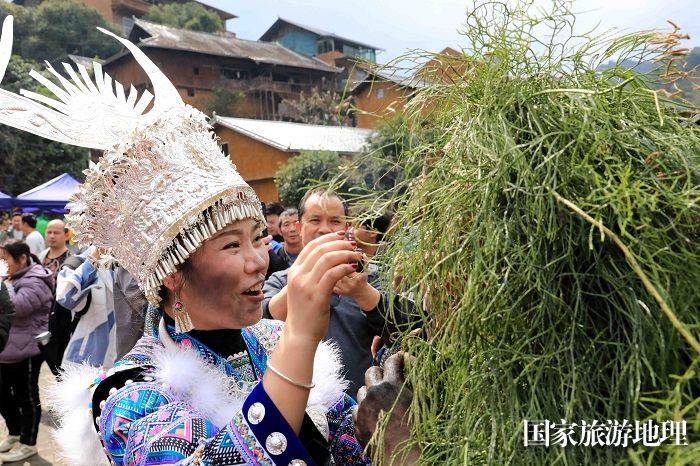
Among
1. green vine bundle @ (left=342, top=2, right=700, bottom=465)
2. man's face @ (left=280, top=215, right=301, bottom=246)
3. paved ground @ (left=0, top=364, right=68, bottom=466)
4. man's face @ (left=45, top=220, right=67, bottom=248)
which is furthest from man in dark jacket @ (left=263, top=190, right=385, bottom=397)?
man's face @ (left=45, top=220, right=67, bottom=248)

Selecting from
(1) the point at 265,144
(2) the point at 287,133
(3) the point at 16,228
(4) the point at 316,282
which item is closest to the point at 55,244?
(4) the point at 316,282

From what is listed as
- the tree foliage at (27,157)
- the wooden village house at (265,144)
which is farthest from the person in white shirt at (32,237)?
the tree foliage at (27,157)

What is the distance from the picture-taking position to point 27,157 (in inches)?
1113

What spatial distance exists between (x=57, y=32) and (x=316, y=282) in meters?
55.2

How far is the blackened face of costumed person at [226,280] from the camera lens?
1569mm

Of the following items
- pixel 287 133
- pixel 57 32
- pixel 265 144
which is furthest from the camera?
pixel 57 32

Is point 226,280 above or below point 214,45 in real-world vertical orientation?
below

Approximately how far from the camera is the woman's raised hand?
126cm

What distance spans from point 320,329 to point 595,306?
556 mm

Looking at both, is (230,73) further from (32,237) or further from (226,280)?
(226,280)

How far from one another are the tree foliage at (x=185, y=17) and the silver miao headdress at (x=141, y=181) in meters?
60.4

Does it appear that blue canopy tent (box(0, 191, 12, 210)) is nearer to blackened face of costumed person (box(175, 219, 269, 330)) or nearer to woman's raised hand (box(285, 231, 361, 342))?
blackened face of costumed person (box(175, 219, 269, 330))

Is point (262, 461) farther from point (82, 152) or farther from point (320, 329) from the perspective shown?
→ point (82, 152)

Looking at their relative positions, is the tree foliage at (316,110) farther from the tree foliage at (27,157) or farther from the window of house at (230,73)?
the tree foliage at (27,157)
